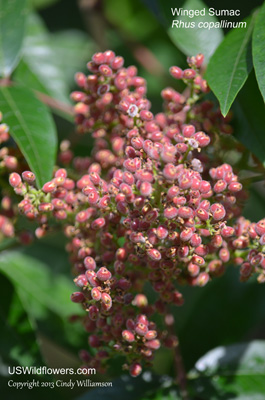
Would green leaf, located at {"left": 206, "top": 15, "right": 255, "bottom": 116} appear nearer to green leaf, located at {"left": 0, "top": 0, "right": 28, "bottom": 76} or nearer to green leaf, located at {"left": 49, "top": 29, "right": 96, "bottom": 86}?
green leaf, located at {"left": 0, "top": 0, "right": 28, "bottom": 76}

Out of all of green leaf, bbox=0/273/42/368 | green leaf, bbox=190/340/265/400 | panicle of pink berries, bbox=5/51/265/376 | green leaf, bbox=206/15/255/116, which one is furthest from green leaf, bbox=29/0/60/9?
green leaf, bbox=190/340/265/400

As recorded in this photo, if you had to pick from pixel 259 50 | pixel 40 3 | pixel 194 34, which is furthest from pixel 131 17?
pixel 259 50

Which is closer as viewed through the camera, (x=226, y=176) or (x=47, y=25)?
(x=226, y=176)

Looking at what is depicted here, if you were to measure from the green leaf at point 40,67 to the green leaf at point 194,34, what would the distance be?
639mm

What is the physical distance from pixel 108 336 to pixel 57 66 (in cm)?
139

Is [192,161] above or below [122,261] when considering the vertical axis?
above

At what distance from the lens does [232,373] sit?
1.67 m

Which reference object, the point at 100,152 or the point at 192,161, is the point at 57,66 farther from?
the point at 192,161

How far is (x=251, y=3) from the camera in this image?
1.90 meters

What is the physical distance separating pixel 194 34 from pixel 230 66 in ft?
0.83

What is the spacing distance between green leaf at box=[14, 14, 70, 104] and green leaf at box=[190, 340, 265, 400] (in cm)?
113

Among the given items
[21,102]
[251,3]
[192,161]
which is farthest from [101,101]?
[251,3]

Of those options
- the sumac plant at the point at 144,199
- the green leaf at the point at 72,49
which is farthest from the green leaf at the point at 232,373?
the green leaf at the point at 72,49

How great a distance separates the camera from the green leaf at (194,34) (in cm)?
155
